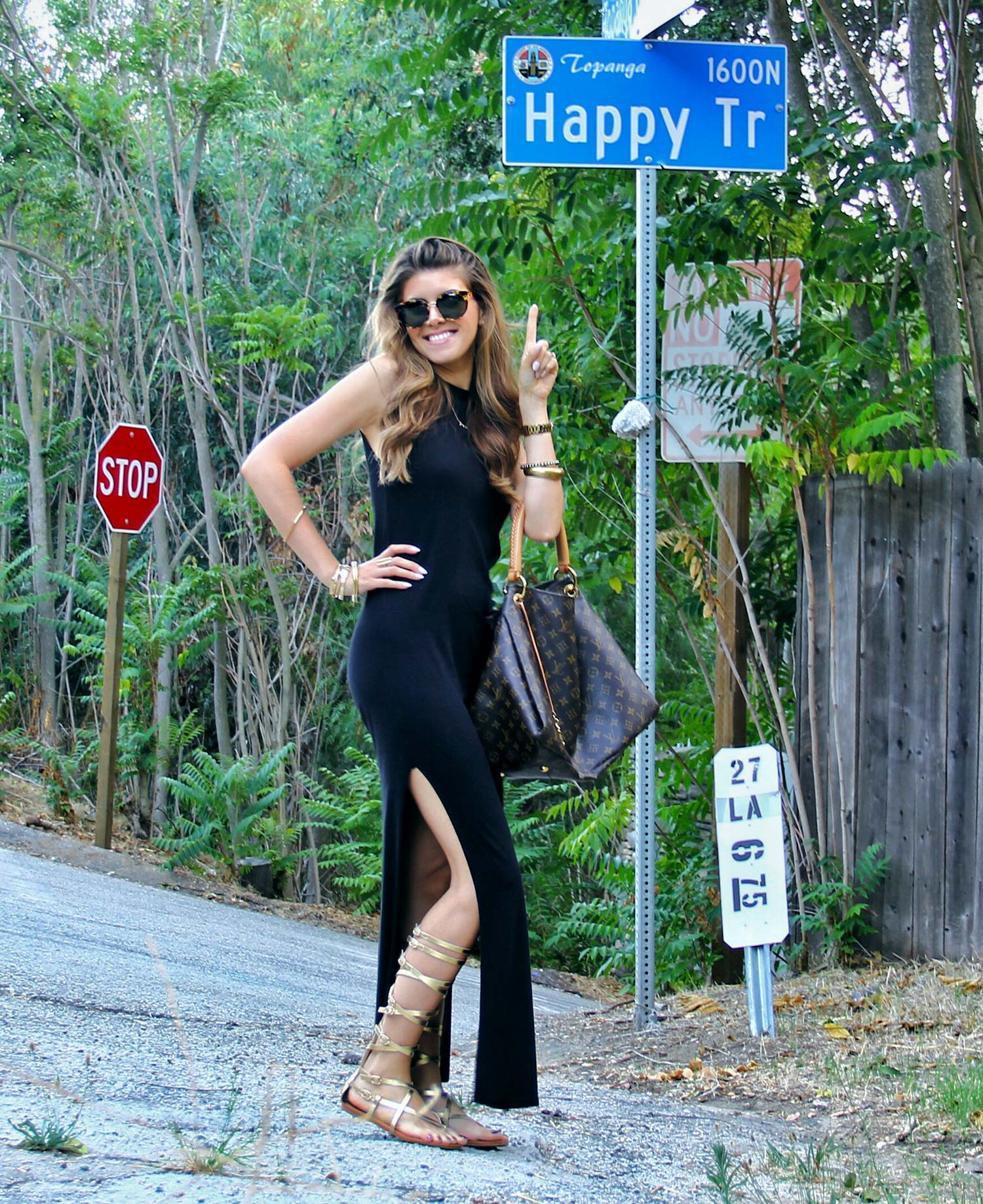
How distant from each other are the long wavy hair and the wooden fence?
9.34 ft

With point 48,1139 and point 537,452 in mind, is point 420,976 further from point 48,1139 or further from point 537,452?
point 537,452

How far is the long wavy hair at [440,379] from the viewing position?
124 inches

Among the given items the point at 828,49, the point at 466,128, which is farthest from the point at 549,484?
the point at 466,128

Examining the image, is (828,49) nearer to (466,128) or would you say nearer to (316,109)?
(466,128)

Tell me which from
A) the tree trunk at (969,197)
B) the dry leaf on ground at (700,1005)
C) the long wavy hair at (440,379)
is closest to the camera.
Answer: the long wavy hair at (440,379)

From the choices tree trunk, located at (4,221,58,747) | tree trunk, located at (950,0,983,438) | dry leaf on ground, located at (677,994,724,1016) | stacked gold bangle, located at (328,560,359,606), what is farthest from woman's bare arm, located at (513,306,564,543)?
tree trunk, located at (4,221,58,747)

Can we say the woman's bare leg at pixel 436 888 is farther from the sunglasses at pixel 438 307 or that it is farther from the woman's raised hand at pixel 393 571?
the sunglasses at pixel 438 307

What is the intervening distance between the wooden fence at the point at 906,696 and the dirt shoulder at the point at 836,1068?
336 millimetres

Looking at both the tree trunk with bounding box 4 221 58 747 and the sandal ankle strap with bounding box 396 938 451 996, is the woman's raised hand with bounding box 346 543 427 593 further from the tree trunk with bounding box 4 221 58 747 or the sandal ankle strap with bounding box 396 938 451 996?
the tree trunk with bounding box 4 221 58 747

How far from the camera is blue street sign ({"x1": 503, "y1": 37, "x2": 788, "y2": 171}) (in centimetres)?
462

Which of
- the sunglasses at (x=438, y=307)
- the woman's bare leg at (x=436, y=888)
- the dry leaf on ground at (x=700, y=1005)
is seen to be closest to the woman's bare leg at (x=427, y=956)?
the woman's bare leg at (x=436, y=888)

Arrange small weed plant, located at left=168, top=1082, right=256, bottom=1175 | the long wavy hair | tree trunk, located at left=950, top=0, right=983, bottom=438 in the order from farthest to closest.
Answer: tree trunk, located at left=950, top=0, right=983, bottom=438 < the long wavy hair < small weed plant, located at left=168, top=1082, right=256, bottom=1175

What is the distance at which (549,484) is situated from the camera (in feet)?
10.8

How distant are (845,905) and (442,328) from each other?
3.51m
